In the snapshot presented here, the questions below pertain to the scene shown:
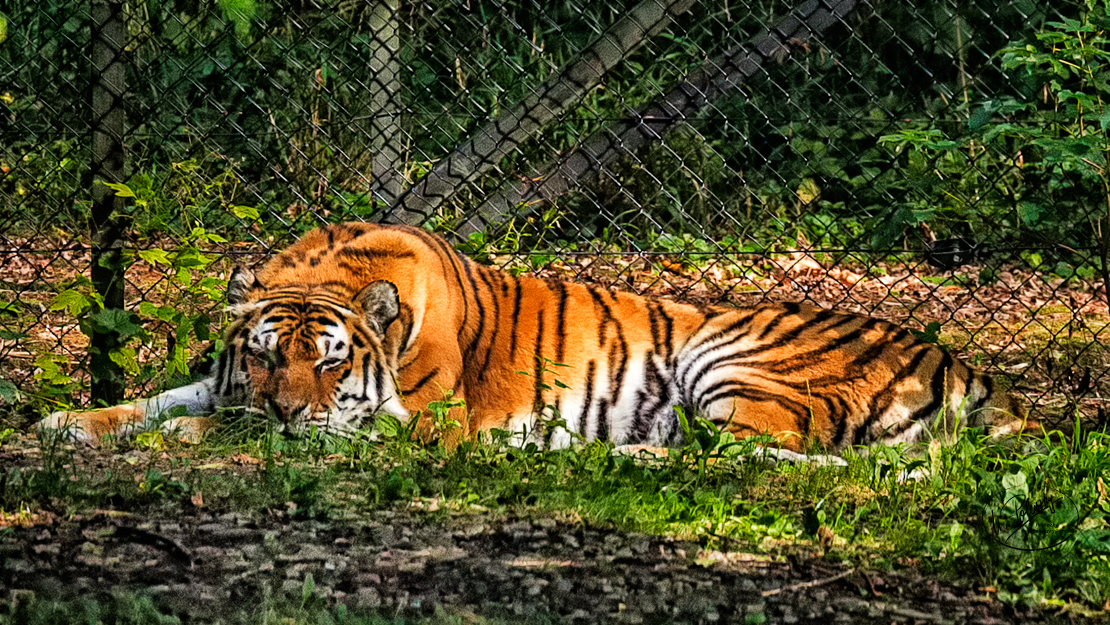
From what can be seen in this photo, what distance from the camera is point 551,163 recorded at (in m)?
5.93

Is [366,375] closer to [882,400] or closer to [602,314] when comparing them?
[602,314]

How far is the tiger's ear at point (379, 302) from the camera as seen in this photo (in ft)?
14.0

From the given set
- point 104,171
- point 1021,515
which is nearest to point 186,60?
point 104,171

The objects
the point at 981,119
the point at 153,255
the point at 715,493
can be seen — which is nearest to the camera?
the point at 715,493

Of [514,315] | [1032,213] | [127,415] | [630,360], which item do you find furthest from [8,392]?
[1032,213]

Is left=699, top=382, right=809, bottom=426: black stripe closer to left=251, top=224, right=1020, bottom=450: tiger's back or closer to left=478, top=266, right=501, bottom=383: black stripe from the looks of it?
left=251, top=224, right=1020, bottom=450: tiger's back

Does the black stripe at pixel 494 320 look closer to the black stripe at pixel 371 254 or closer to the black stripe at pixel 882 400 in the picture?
the black stripe at pixel 371 254

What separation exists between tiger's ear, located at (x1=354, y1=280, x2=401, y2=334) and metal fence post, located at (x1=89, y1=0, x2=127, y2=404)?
92 centimetres

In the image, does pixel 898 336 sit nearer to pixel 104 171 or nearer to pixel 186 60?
pixel 104 171

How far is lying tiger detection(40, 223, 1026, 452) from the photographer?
420 centimetres

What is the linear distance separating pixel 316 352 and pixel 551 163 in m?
2.12

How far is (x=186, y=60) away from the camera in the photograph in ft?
25.2

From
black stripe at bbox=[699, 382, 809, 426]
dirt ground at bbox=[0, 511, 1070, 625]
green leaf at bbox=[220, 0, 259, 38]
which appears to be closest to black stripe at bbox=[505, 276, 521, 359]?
black stripe at bbox=[699, 382, 809, 426]

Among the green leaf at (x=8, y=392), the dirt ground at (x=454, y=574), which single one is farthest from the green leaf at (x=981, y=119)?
the green leaf at (x=8, y=392)
